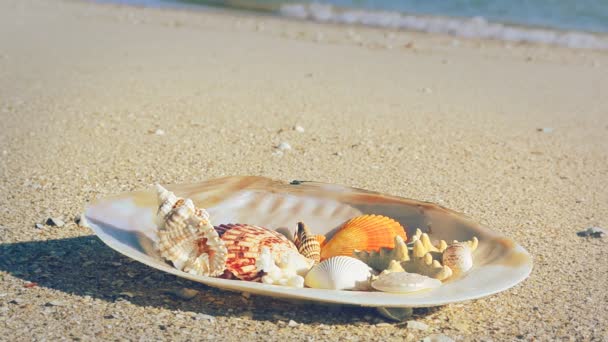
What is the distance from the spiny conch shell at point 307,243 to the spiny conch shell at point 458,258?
1.46 ft

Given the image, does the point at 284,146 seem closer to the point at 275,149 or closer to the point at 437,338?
the point at 275,149

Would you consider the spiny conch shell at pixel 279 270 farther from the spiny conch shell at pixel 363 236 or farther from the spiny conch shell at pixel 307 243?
the spiny conch shell at pixel 363 236

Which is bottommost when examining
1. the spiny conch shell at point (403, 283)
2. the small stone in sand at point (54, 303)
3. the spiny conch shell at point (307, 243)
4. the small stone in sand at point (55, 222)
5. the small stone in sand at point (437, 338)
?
the small stone in sand at point (55, 222)

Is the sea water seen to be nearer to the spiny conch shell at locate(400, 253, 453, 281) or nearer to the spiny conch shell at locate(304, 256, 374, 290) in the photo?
the spiny conch shell at locate(400, 253, 453, 281)

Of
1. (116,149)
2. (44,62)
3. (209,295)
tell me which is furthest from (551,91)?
(209,295)

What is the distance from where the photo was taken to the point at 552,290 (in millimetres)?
2770

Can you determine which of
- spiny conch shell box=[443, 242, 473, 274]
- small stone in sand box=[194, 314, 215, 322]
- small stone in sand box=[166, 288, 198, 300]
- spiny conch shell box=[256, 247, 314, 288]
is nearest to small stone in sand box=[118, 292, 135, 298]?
small stone in sand box=[166, 288, 198, 300]

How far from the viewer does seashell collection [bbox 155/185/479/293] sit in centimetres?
235

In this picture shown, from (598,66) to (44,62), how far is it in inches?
222

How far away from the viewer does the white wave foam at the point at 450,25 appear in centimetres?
1084

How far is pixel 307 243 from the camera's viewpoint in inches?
104

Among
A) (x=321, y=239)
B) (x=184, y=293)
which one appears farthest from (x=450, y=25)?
(x=184, y=293)

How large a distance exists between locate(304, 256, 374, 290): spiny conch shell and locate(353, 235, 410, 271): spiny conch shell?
115 millimetres

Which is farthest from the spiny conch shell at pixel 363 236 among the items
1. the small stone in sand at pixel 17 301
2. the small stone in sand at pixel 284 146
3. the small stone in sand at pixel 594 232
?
the small stone in sand at pixel 284 146
